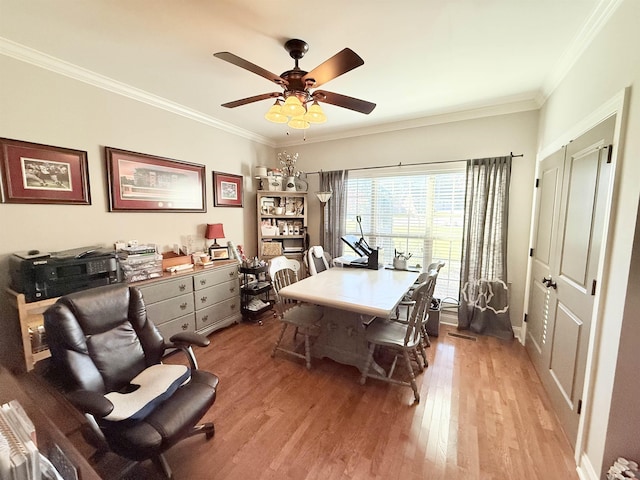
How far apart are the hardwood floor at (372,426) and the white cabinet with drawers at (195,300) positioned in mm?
415

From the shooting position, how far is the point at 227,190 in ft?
12.3

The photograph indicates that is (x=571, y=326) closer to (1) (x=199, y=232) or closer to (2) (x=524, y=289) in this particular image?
(2) (x=524, y=289)

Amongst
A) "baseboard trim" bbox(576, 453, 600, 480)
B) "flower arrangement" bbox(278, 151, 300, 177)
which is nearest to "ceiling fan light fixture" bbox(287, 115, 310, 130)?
"flower arrangement" bbox(278, 151, 300, 177)

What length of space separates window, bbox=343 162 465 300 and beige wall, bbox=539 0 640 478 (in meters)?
1.75

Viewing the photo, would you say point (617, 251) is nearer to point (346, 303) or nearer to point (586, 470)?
point (586, 470)

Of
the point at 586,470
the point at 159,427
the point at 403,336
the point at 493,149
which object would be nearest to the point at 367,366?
the point at 403,336

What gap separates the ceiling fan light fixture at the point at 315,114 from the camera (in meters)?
1.82

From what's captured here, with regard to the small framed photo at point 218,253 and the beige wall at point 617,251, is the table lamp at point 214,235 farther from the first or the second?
the beige wall at point 617,251

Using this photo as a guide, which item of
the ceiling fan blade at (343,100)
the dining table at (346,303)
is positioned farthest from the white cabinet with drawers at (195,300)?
the ceiling fan blade at (343,100)

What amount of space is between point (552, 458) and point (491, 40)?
2746mm

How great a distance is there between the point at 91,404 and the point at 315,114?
203cm

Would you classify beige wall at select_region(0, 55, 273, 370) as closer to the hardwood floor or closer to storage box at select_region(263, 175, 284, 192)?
storage box at select_region(263, 175, 284, 192)

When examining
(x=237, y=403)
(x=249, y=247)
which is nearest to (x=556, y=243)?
(x=237, y=403)

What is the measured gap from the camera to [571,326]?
1783mm
